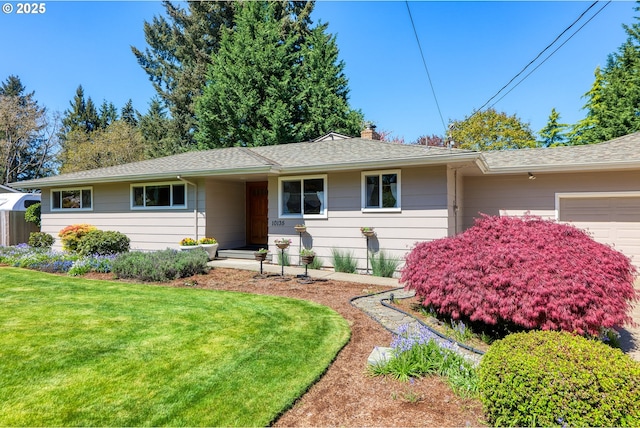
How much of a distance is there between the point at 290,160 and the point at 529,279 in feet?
25.6

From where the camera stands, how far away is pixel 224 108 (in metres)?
21.5

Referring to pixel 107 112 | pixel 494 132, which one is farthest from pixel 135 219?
pixel 107 112

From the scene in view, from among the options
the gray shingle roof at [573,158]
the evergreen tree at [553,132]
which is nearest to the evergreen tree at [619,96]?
the evergreen tree at [553,132]

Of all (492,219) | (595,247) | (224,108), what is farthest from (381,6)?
(224,108)

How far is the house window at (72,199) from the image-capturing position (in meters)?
13.5

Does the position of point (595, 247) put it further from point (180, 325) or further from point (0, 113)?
point (0, 113)

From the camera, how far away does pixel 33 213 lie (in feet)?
51.3

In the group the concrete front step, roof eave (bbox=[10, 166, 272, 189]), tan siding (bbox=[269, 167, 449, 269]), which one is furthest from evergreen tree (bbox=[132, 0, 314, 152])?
tan siding (bbox=[269, 167, 449, 269])

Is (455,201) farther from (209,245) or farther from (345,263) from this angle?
(209,245)

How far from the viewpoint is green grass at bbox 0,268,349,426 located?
2764mm

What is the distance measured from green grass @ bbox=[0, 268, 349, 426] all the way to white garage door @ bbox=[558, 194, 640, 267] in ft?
26.6

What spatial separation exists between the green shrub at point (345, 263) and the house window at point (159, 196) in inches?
Answer: 215

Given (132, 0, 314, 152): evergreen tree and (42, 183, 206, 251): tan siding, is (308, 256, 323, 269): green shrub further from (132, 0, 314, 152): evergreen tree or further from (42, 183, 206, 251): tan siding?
(132, 0, 314, 152): evergreen tree

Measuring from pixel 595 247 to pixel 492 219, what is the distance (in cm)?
131
